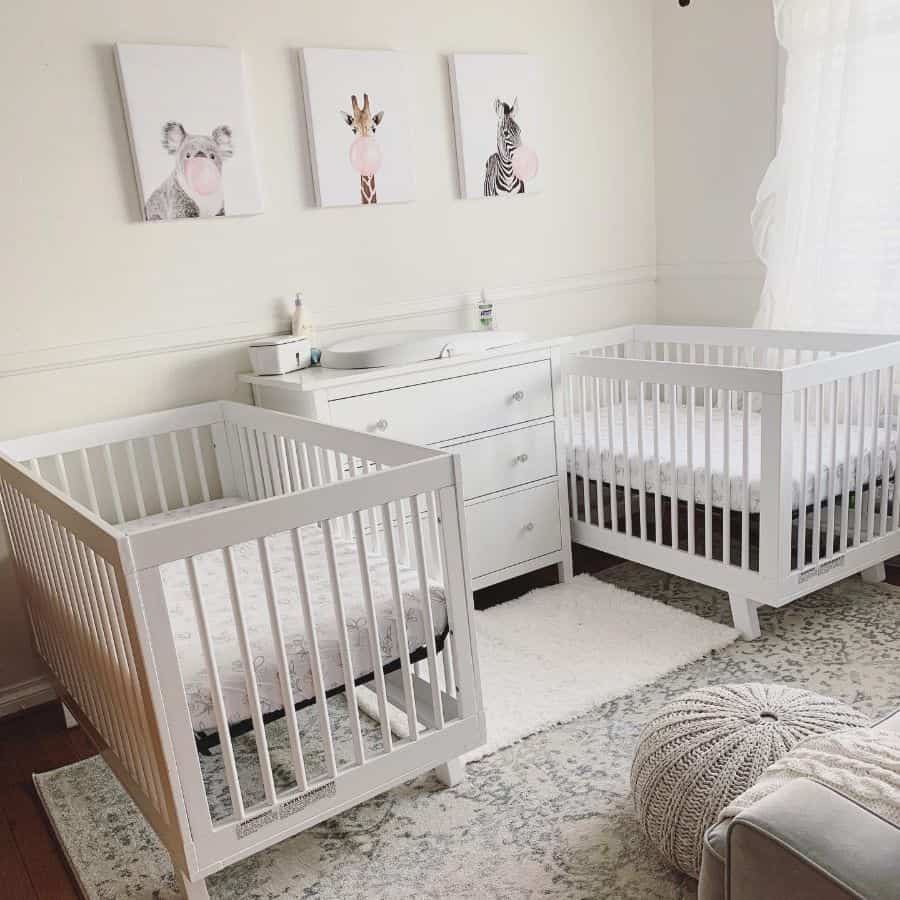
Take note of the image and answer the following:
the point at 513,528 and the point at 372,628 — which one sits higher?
the point at 372,628

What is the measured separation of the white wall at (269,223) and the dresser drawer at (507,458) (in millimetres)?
571

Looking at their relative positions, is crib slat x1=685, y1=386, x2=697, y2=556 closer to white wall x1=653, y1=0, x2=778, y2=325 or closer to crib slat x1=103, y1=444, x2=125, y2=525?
white wall x1=653, y1=0, x2=778, y2=325

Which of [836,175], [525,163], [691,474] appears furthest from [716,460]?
[525,163]

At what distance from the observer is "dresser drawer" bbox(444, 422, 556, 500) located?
9.20 feet

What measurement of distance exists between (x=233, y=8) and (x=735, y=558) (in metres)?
2.20

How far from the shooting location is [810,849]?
873 mm

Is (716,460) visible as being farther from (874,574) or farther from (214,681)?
(214,681)

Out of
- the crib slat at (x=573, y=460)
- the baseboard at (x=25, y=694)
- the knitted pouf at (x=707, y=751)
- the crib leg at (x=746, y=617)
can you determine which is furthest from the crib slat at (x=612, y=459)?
the baseboard at (x=25, y=694)

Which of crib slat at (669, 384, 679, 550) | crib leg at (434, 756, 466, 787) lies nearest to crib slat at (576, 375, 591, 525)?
crib slat at (669, 384, 679, 550)

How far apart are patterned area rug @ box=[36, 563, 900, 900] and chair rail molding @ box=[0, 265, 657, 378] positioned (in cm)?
108

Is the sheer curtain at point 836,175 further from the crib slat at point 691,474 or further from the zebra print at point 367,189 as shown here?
the zebra print at point 367,189

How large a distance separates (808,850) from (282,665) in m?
0.99

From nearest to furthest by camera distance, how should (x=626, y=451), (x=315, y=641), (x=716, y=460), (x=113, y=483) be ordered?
(x=315, y=641) < (x=113, y=483) < (x=716, y=460) < (x=626, y=451)

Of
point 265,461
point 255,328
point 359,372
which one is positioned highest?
point 255,328
